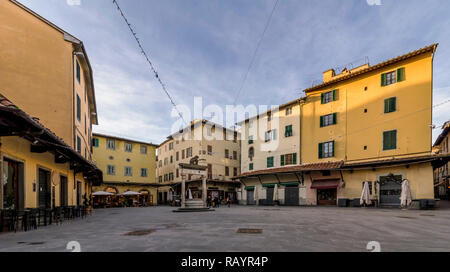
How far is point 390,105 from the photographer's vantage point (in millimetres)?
21812

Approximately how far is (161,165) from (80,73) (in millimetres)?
34233

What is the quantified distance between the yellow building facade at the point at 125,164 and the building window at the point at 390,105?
117 feet

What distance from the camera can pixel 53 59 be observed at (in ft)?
49.9

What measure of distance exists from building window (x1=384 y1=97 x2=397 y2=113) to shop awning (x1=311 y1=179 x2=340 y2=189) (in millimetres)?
7873

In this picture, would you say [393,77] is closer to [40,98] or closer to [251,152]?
[251,152]

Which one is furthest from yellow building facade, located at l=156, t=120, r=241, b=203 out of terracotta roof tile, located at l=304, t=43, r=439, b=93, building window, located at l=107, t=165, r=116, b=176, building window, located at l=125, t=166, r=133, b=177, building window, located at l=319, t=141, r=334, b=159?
terracotta roof tile, located at l=304, t=43, r=439, b=93

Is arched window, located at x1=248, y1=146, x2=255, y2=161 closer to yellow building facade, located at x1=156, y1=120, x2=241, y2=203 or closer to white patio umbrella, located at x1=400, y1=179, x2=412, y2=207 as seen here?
yellow building facade, located at x1=156, y1=120, x2=241, y2=203

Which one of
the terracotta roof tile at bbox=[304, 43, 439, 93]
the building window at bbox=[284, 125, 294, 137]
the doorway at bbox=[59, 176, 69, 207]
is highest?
the terracotta roof tile at bbox=[304, 43, 439, 93]

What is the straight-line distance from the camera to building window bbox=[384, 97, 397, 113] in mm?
21542

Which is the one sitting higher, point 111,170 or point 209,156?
point 209,156

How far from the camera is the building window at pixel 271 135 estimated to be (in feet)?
105

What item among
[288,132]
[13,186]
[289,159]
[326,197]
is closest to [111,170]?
[289,159]

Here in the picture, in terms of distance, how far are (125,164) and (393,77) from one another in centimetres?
3788

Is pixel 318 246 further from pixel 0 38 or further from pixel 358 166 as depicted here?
pixel 358 166
